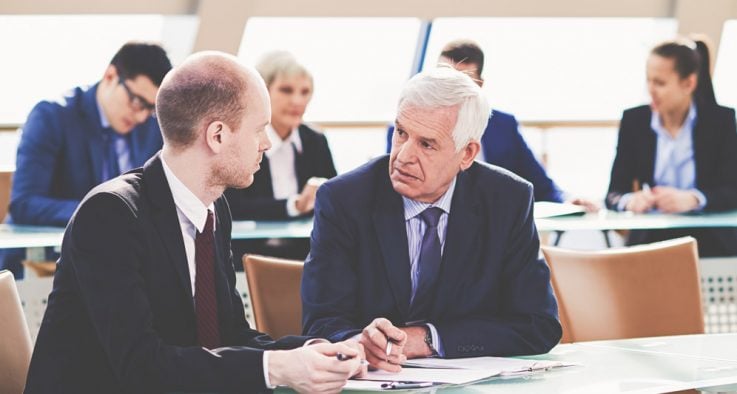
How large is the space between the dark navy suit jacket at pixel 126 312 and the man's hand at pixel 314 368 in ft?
0.11

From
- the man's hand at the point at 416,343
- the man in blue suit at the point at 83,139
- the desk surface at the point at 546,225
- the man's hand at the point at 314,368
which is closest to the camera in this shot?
the man's hand at the point at 314,368

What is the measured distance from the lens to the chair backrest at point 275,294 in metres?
2.82

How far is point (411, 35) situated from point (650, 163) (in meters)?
3.51

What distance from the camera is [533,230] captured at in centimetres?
264

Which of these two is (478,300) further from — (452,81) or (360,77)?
(360,77)

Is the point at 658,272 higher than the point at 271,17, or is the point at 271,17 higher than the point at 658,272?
the point at 271,17

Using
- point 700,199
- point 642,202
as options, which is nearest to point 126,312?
point 642,202

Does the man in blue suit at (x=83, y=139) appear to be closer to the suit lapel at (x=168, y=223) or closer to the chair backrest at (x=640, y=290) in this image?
the chair backrest at (x=640, y=290)

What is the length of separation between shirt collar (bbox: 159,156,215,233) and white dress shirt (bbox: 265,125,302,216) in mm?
2585

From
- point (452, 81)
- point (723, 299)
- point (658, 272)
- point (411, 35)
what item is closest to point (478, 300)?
point (452, 81)

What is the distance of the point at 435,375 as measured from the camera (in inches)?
82.9

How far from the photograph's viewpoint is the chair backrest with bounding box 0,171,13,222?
5.16 m

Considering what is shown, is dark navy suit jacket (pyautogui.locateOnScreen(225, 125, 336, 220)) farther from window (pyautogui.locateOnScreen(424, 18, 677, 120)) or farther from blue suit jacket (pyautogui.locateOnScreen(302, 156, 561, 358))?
window (pyautogui.locateOnScreen(424, 18, 677, 120))

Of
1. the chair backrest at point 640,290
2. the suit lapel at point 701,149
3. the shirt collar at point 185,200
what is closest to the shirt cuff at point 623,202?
the suit lapel at point 701,149
